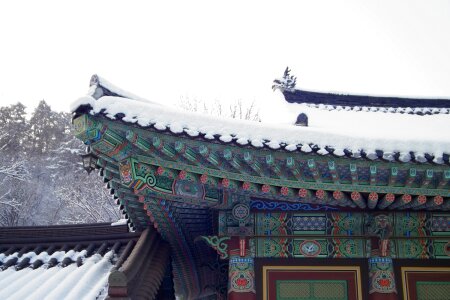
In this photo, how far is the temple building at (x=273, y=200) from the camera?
432 cm

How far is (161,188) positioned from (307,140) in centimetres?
160

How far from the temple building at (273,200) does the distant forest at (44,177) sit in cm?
1796

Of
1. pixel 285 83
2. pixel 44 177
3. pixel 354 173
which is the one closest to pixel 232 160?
pixel 354 173

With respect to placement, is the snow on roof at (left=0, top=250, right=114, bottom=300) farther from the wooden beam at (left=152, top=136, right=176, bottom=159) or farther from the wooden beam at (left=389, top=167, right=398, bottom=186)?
the wooden beam at (left=389, top=167, right=398, bottom=186)

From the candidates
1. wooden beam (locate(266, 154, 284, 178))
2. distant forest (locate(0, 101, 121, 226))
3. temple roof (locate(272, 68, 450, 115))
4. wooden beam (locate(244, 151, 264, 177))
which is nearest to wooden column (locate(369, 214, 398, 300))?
wooden beam (locate(266, 154, 284, 178))

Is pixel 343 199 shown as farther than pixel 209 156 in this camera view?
Yes

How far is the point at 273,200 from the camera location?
5344mm

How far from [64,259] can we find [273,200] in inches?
104

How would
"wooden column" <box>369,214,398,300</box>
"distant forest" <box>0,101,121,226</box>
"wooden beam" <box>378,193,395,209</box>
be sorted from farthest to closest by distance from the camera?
"distant forest" <box>0,101,121,226</box> → "wooden column" <box>369,214,398,300</box> → "wooden beam" <box>378,193,395,209</box>

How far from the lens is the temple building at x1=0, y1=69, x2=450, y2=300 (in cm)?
432

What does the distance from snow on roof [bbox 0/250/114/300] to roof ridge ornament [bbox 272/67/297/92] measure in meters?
6.53

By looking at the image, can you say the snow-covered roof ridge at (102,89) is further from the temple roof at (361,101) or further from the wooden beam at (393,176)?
the temple roof at (361,101)

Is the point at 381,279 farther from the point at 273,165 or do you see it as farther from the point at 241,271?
the point at 273,165

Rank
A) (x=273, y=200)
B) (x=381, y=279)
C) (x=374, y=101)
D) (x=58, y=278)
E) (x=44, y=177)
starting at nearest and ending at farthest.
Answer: (x=58, y=278)
(x=381, y=279)
(x=273, y=200)
(x=374, y=101)
(x=44, y=177)
